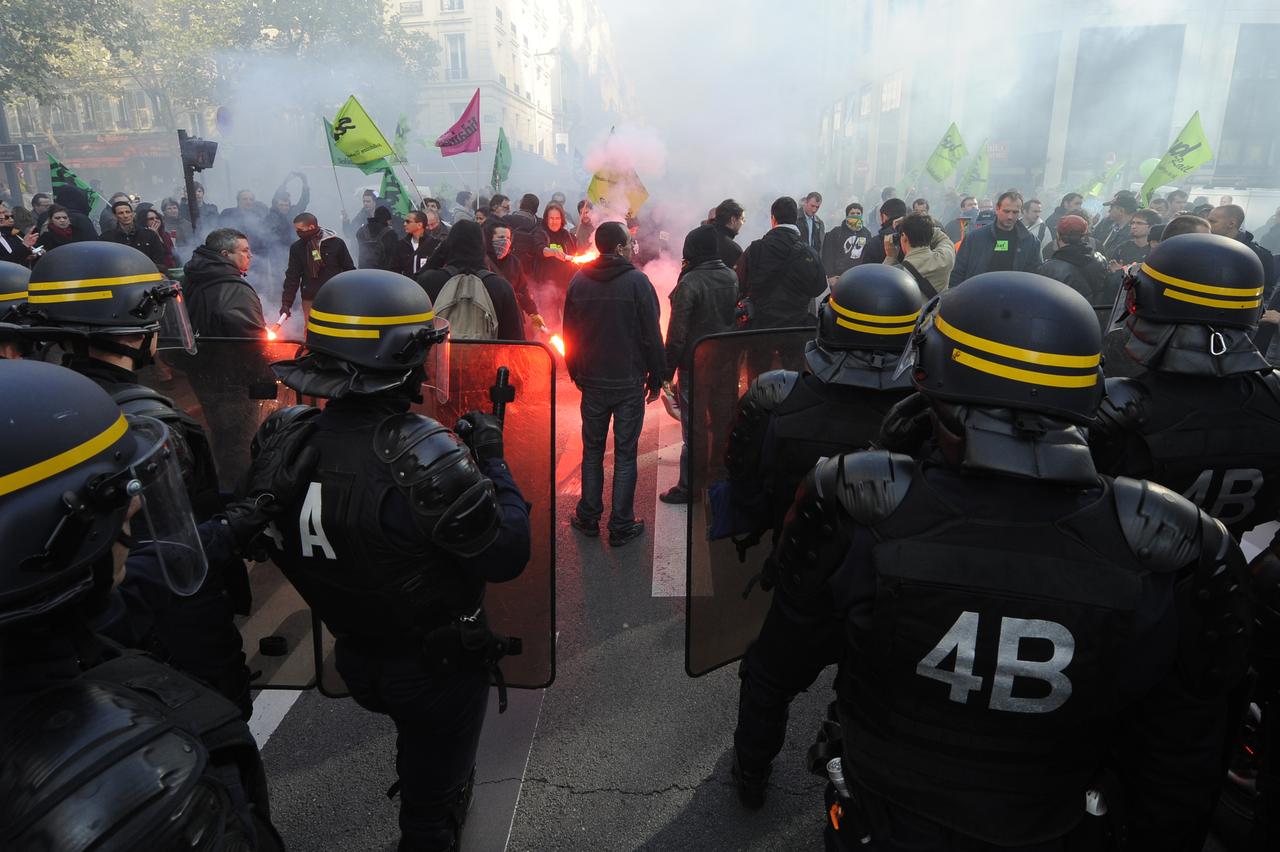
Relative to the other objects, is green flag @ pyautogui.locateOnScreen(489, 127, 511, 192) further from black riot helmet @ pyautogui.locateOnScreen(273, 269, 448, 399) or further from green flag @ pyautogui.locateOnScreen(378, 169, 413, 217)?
black riot helmet @ pyautogui.locateOnScreen(273, 269, 448, 399)

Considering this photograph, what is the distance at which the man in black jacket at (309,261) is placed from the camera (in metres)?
8.10

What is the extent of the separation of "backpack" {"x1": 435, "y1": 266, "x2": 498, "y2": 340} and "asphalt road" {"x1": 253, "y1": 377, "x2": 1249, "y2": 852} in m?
2.01

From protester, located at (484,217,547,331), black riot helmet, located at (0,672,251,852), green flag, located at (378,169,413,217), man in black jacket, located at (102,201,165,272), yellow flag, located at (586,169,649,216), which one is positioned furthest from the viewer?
yellow flag, located at (586,169,649,216)

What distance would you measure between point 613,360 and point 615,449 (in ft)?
1.88

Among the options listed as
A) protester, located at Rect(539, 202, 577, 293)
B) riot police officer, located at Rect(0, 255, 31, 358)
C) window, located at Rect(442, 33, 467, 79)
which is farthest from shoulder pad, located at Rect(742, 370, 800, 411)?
window, located at Rect(442, 33, 467, 79)

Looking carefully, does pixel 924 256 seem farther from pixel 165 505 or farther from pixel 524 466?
pixel 165 505

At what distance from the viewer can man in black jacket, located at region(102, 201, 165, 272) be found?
30.9 feet

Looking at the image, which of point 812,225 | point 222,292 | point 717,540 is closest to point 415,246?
point 222,292

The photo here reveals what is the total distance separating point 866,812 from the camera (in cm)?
168

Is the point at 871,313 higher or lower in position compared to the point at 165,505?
higher

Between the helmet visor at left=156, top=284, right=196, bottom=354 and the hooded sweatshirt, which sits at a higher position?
the helmet visor at left=156, top=284, right=196, bottom=354

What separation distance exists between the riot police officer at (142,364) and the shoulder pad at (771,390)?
1745 millimetres

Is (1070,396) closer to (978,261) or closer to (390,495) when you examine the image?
(390,495)

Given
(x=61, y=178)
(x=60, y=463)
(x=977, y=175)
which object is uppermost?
(x=977, y=175)
